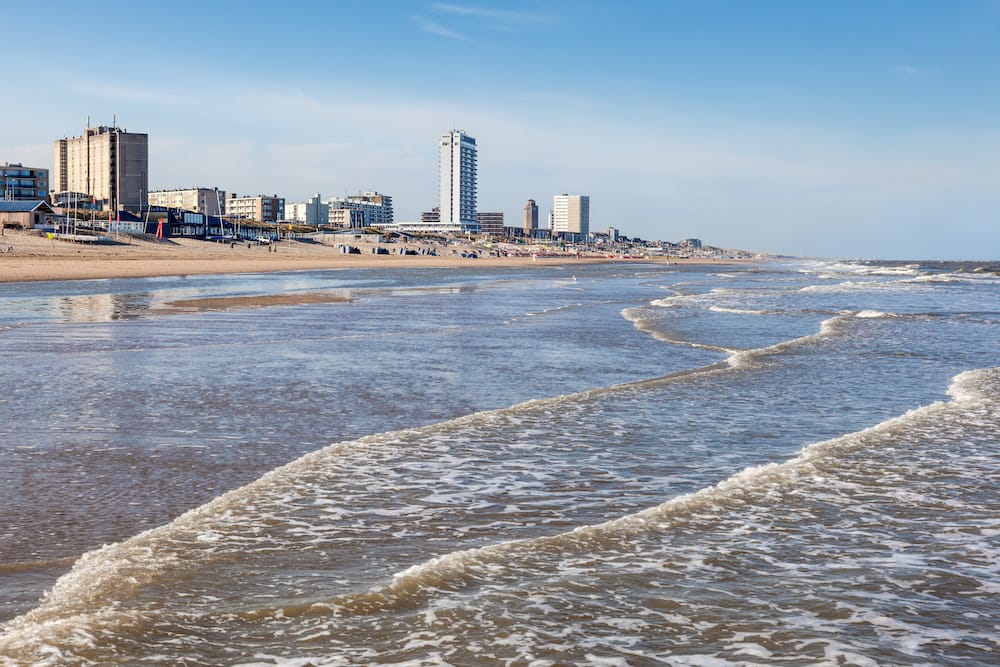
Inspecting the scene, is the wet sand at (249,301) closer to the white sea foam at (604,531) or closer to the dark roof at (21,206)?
the white sea foam at (604,531)

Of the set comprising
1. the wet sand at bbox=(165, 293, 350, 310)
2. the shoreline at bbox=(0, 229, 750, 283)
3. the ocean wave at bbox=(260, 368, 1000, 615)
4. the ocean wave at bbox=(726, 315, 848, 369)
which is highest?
the shoreline at bbox=(0, 229, 750, 283)

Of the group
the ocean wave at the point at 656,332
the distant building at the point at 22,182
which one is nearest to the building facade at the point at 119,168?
the distant building at the point at 22,182

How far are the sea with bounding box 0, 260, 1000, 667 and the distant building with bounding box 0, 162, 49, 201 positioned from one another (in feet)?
510

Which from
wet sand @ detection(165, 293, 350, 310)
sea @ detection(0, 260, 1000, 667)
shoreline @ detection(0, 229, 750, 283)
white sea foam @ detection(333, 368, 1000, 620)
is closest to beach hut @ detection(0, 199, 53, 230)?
shoreline @ detection(0, 229, 750, 283)

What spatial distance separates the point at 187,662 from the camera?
3.89 metres

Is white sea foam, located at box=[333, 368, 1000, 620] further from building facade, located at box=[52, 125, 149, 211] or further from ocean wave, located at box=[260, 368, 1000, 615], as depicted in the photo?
building facade, located at box=[52, 125, 149, 211]

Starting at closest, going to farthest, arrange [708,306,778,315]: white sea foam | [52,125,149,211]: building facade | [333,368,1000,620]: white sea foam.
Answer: [333,368,1000,620]: white sea foam → [708,306,778,315]: white sea foam → [52,125,149,211]: building facade

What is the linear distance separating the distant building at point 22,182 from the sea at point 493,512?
510ft

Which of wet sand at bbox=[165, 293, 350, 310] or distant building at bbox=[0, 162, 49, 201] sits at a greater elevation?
distant building at bbox=[0, 162, 49, 201]

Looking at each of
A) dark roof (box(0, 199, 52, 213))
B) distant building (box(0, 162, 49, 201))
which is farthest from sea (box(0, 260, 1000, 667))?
distant building (box(0, 162, 49, 201))

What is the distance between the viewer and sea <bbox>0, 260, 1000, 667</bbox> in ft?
13.9

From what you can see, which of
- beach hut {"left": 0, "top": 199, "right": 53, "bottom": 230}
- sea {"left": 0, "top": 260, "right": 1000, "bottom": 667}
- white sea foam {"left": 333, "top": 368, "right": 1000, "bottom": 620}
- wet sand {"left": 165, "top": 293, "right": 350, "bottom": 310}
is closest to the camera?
sea {"left": 0, "top": 260, "right": 1000, "bottom": 667}

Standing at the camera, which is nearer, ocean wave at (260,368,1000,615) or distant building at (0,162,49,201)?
ocean wave at (260,368,1000,615)

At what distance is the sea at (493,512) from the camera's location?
167 inches
